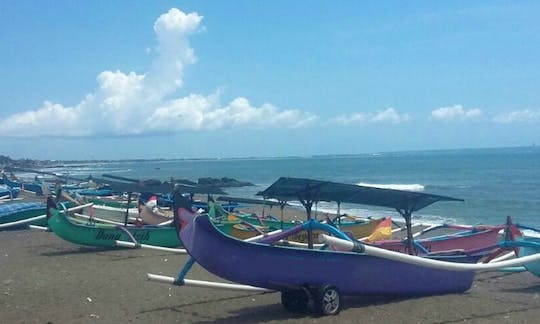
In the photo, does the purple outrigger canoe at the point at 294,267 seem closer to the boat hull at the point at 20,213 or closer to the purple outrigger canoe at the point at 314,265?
the purple outrigger canoe at the point at 314,265

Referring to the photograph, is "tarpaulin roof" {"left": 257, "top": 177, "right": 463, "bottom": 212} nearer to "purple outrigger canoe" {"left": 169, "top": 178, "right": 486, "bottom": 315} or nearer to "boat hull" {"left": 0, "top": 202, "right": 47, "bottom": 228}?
"purple outrigger canoe" {"left": 169, "top": 178, "right": 486, "bottom": 315}

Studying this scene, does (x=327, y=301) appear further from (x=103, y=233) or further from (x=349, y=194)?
(x=103, y=233)

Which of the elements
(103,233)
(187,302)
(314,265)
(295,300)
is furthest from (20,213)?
(314,265)

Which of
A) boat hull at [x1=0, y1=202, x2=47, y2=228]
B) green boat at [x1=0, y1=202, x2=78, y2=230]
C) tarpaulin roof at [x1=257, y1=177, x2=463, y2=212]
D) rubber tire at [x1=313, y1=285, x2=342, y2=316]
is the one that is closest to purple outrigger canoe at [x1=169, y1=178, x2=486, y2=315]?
rubber tire at [x1=313, y1=285, x2=342, y2=316]

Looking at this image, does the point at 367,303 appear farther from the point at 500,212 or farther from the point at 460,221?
the point at 500,212

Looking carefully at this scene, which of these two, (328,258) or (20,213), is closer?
(328,258)

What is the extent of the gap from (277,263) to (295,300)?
762mm

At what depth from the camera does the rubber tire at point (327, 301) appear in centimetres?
902

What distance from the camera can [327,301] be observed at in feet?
29.9

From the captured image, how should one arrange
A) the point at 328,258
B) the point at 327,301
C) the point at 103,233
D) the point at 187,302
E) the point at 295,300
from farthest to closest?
the point at 103,233 < the point at 187,302 < the point at 295,300 < the point at 328,258 < the point at 327,301

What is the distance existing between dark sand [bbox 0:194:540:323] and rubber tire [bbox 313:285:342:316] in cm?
11

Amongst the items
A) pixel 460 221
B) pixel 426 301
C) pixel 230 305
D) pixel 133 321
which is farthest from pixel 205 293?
pixel 460 221

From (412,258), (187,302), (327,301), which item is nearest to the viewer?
(327,301)

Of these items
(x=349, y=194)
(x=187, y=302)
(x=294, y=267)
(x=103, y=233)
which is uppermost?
(x=349, y=194)
